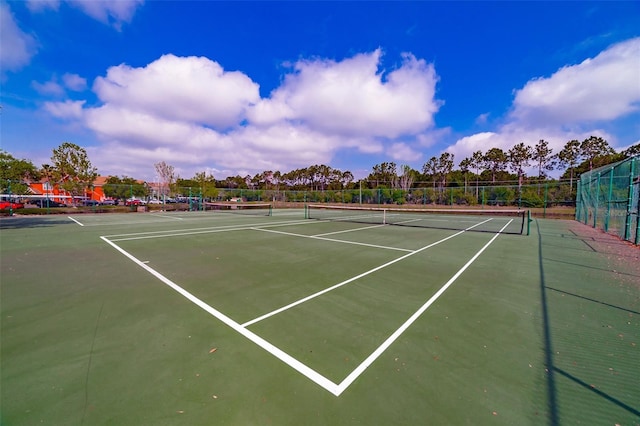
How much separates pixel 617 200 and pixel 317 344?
17.0 m

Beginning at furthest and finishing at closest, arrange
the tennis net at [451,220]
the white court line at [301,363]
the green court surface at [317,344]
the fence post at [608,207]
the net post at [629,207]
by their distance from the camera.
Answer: the tennis net at [451,220], the fence post at [608,207], the net post at [629,207], the white court line at [301,363], the green court surface at [317,344]

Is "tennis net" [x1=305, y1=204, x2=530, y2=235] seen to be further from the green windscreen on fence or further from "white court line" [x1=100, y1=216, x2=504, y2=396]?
"white court line" [x1=100, y1=216, x2=504, y2=396]

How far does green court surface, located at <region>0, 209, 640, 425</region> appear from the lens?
2.21 meters

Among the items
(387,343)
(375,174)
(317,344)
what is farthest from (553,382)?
(375,174)

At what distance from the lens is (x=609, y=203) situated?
12.8 meters

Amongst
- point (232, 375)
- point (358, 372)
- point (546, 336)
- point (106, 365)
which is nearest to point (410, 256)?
point (546, 336)

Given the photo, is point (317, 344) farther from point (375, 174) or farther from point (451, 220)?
point (375, 174)

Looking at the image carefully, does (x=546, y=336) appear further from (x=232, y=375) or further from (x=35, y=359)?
(x=35, y=359)

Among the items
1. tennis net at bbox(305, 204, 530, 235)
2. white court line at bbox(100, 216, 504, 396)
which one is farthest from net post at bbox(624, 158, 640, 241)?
white court line at bbox(100, 216, 504, 396)

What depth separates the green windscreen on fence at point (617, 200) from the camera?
397 inches

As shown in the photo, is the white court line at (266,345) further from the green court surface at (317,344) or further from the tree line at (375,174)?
the tree line at (375,174)

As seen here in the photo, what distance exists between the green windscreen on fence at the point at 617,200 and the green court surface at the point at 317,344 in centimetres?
678

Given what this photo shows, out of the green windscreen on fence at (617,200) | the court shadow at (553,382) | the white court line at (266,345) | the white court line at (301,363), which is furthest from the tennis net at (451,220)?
the court shadow at (553,382)

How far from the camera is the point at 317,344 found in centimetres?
317
